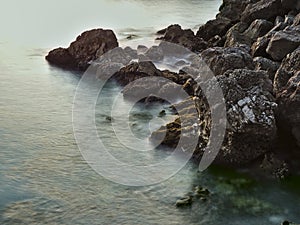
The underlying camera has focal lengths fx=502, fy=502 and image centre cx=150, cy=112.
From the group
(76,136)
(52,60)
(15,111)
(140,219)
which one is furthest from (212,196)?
(52,60)

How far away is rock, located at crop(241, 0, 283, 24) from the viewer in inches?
1762

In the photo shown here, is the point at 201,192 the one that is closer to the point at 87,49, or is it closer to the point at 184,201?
the point at 184,201

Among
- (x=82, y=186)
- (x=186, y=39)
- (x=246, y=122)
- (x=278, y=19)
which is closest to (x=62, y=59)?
(x=186, y=39)

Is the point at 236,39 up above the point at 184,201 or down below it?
above

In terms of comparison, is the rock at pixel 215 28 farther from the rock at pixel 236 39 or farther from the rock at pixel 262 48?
the rock at pixel 262 48

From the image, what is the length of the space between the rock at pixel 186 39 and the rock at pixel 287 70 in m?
18.6

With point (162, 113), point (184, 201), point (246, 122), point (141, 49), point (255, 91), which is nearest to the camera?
point (184, 201)

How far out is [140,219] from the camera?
2183 cm

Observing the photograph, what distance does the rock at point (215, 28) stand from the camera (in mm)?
51281

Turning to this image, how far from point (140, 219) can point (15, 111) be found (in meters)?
17.0

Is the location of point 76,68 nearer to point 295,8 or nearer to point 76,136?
point 76,136

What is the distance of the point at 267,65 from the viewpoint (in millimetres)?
32781

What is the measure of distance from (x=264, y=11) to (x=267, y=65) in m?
14.4

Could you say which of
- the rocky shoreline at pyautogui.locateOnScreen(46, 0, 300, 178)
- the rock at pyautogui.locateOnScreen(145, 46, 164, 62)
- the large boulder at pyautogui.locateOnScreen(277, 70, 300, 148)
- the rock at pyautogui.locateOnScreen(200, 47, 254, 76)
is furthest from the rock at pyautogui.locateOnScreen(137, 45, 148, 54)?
the large boulder at pyautogui.locateOnScreen(277, 70, 300, 148)
